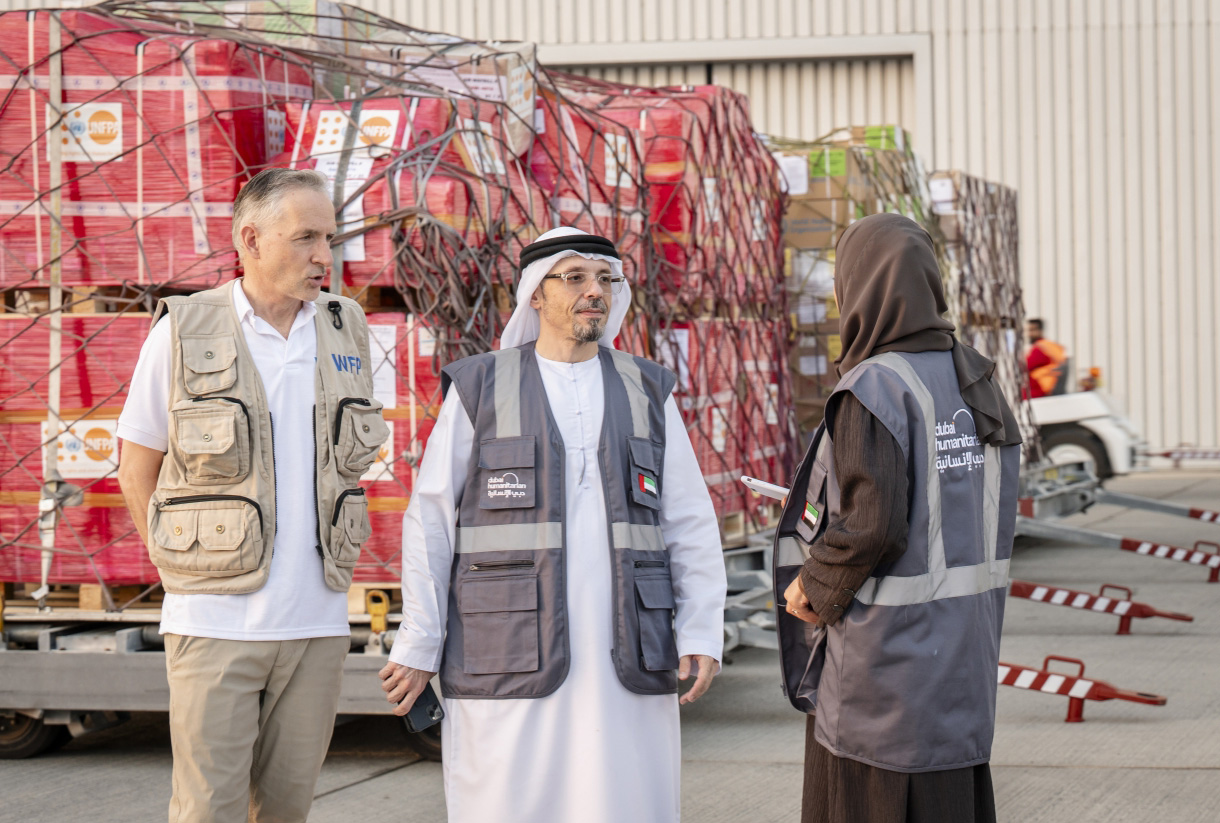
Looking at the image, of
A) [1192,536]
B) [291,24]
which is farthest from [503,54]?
[1192,536]

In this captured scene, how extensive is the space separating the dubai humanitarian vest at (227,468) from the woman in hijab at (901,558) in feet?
3.43

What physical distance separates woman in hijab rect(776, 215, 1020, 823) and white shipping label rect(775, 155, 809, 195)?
5663 millimetres

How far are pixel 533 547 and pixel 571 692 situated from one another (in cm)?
33

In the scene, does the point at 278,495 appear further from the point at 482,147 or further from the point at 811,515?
the point at 482,147

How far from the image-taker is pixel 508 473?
3.14 meters

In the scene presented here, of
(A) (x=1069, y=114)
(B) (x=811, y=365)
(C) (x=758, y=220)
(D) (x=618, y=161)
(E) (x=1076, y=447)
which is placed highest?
(A) (x=1069, y=114)

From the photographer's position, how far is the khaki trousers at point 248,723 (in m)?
3.02

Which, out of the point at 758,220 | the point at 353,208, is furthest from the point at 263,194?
the point at 758,220

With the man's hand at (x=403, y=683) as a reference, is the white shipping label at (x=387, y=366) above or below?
above

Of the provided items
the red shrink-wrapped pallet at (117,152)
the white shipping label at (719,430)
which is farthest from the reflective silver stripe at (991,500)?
the white shipping label at (719,430)

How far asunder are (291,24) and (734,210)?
2.45m

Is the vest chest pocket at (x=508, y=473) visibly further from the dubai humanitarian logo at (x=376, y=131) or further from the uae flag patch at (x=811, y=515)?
the dubai humanitarian logo at (x=376, y=131)

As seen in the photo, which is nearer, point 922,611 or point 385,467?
point 922,611

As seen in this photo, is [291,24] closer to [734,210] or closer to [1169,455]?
[734,210]
